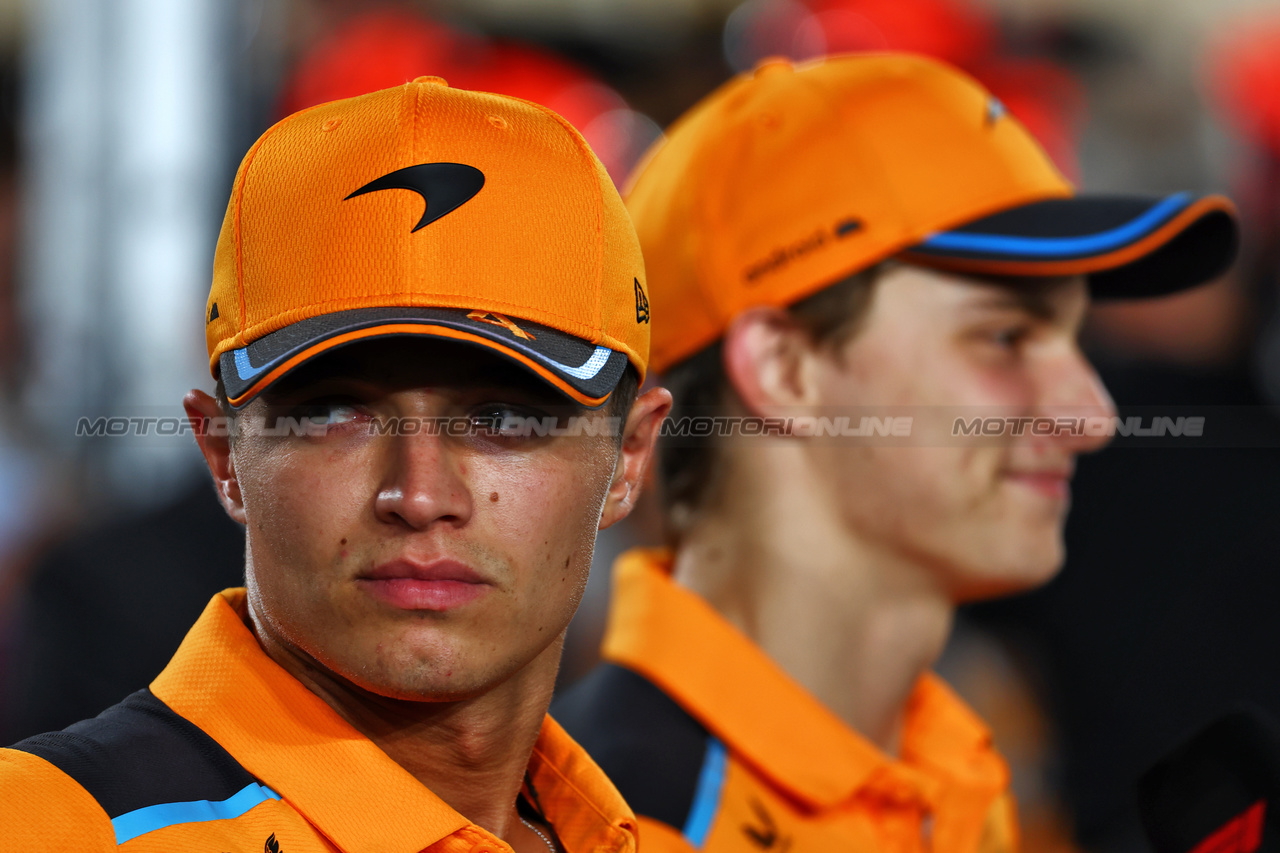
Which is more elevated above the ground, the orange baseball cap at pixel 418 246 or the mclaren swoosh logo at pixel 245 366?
the orange baseball cap at pixel 418 246

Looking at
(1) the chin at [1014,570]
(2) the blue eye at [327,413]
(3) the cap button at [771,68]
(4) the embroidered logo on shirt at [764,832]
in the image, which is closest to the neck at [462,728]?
(2) the blue eye at [327,413]

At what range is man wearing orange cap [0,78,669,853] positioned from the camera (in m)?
1.21

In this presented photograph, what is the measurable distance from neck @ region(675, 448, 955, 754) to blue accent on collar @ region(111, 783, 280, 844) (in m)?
1.00

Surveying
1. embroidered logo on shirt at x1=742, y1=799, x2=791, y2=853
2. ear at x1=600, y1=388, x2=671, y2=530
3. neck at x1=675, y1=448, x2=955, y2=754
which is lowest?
embroidered logo on shirt at x1=742, y1=799, x2=791, y2=853

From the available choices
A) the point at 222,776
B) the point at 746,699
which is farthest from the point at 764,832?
the point at 222,776

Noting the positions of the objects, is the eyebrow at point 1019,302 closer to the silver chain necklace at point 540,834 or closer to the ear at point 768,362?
the ear at point 768,362

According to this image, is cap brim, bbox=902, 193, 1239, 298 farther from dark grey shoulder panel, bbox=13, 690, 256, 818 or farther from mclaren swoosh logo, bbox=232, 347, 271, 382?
dark grey shoulder panel, bbox=13, 690, 256, 818

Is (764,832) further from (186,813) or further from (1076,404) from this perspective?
(186,813)

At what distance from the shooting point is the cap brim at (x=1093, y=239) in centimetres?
202

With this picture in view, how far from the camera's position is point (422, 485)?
3.92 ft

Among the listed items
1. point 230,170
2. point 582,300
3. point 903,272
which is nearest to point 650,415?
point 582,300

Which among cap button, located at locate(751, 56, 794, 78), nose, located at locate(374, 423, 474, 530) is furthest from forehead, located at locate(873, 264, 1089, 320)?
nose, located at locate(374, 423, 474, 530)

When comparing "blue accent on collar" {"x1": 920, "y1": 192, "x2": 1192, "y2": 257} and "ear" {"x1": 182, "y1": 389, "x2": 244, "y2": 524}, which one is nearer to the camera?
"ear" {"x1": 182, "y1": 389, "x2": 244, "y2": 524}

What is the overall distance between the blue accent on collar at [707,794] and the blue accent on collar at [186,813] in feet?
2.38
